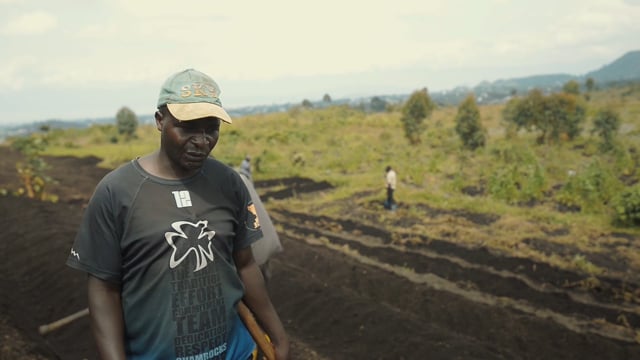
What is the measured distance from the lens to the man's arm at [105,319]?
5.32ft

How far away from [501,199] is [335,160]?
948 centimetres

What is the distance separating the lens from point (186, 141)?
1720mm

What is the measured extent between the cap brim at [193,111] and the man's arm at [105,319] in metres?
0.59

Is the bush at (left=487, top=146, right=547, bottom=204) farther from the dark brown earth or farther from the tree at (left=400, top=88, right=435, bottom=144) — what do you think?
the tree at (left=400, top=88, right=435, bottom=144)

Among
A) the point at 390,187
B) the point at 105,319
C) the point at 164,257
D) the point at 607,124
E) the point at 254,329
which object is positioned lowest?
the point at 390,187

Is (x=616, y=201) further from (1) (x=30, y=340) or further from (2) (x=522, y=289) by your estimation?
(1) (x=30, y=340)

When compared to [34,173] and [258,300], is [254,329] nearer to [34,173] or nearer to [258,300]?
[258,300]

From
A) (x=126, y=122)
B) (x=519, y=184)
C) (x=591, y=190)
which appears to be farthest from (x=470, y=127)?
(x=126, y=122)

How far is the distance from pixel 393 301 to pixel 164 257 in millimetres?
5905

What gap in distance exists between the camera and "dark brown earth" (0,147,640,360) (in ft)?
18.2

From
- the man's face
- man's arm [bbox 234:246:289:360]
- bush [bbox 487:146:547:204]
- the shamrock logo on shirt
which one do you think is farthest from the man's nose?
bush [bbox 487:146:547:204]

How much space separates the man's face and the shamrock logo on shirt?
21 centimetres

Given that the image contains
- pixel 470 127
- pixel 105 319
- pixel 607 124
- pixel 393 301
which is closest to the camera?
pixel 105 319

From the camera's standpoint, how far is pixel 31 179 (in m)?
15.2
